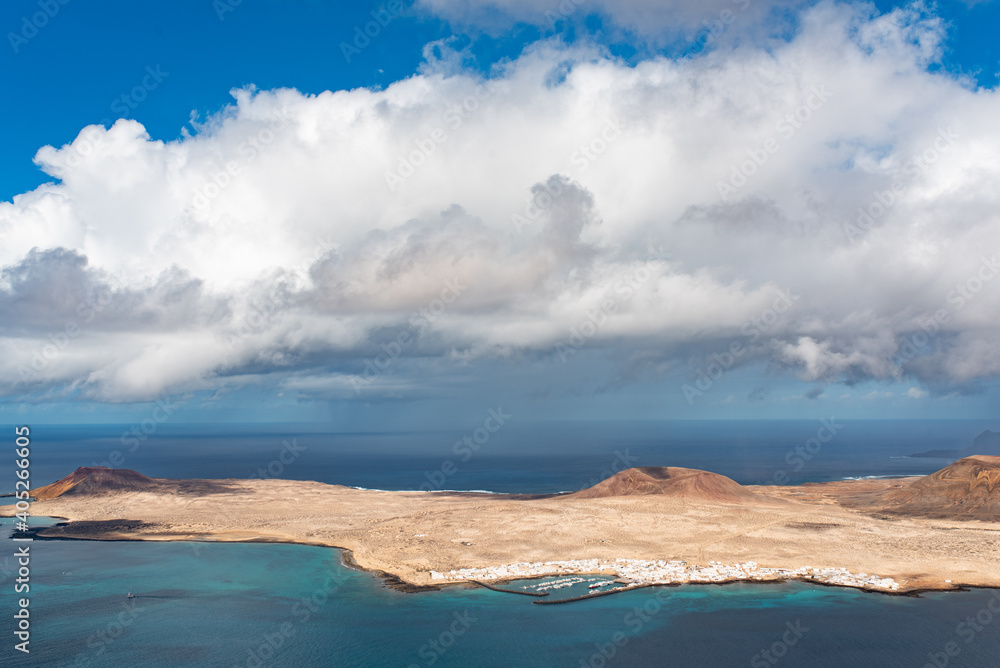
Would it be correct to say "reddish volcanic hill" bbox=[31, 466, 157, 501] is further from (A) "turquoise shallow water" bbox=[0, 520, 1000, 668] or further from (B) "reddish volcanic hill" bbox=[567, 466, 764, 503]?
(B) "reddish volcanic hill" bbox=[567, 466, 764, 503]

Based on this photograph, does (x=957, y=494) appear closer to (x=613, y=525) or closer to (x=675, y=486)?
(x=675, y=486)

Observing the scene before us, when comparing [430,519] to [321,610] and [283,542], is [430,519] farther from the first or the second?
[321,610]

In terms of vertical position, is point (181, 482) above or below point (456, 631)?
above

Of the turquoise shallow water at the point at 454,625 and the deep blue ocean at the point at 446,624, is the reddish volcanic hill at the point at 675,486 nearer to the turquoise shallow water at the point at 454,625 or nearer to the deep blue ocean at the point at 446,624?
the deep blue ocean at the point at 446,624

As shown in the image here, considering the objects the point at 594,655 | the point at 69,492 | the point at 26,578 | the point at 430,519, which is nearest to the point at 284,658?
the point at 594,655

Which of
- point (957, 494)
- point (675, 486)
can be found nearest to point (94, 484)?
point (675, 486)

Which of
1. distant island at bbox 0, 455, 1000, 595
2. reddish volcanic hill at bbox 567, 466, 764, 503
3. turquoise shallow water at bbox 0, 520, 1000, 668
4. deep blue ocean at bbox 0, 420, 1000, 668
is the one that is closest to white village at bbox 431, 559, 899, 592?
distant island at bbox 0, 455, 1000, 595

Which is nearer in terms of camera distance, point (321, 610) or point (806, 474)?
point (321, 610)
